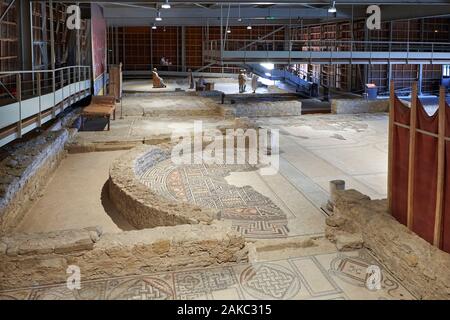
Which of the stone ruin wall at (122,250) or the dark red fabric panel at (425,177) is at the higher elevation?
the dark red fabric panel at (425,177)

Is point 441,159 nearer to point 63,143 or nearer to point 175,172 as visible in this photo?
point 175,172

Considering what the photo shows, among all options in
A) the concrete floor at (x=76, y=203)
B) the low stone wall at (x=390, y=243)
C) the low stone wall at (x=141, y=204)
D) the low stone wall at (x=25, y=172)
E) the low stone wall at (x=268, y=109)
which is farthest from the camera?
the low stone wall at (x=268, y=109)

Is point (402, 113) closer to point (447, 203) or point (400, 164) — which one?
point (400, 164)

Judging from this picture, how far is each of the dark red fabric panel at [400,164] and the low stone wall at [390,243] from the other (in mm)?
162

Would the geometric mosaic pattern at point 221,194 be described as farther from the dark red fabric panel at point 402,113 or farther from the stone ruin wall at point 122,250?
the dark red fabric panel at point 402,113

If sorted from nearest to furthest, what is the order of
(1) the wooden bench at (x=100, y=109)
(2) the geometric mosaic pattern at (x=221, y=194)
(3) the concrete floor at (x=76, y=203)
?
(2) the geometric mosaic pattern at (x=221, y=194)
(3) the concrete floor at (x=76, y=203)
(1) the wooden bench at (x=100, y=109)

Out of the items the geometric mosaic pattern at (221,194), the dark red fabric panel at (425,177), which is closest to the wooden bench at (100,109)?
the geometric mosaic pattern at (221,194)

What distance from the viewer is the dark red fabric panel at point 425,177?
5.04m

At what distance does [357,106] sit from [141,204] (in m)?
13.3

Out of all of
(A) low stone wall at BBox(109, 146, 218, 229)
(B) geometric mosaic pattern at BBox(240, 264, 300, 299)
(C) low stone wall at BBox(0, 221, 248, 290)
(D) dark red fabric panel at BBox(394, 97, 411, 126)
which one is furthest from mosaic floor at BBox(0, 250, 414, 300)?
(D) dark red fabric panel at BBox(394, 97, 411, 126)

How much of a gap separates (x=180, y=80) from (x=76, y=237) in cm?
2595

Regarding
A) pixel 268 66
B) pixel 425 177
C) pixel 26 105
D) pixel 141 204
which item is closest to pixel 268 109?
pixel 268 66

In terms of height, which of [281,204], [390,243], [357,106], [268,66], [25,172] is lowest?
[281,204]

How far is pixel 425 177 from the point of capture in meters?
5.20
